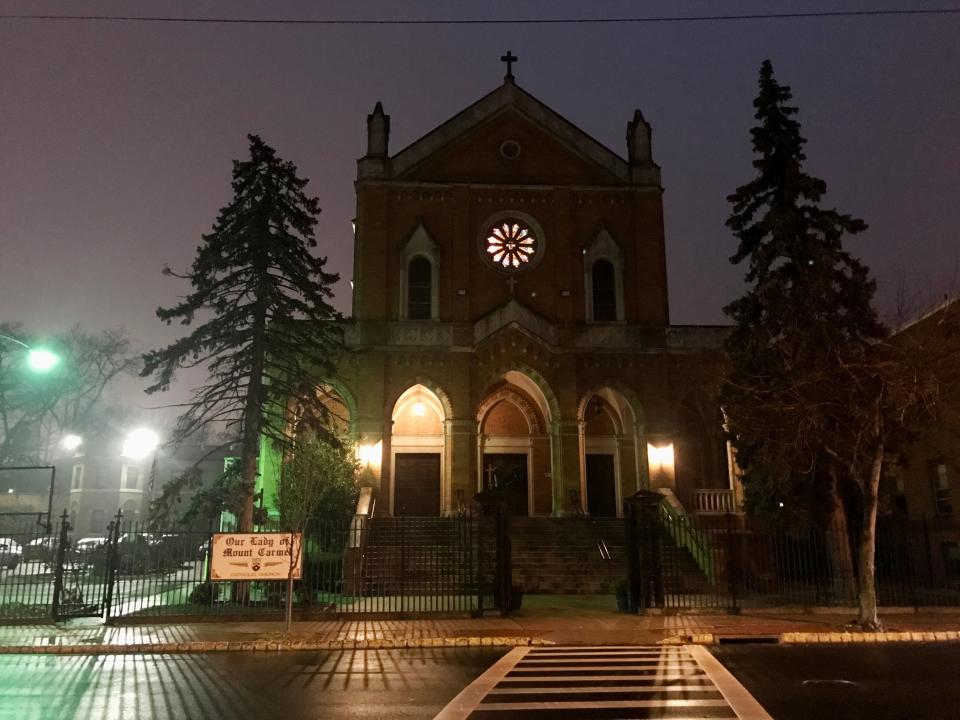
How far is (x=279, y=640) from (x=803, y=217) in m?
16.3

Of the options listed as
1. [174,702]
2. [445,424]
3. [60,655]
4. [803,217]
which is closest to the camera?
[174,702]

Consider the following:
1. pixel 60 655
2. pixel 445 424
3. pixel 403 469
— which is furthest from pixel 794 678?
pixel 403 469

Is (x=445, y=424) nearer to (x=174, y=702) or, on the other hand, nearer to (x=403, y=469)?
(x=403, y=469)

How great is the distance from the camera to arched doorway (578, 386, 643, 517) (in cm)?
3052

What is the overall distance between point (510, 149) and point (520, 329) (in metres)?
8.82

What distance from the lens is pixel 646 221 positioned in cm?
3253

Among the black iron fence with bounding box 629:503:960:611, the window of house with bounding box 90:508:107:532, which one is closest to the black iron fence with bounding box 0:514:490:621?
the black iron fence with bounding box 629:503:960:611

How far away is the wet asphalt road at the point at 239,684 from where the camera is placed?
28.3 ft

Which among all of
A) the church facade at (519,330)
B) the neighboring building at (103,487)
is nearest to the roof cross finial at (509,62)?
the church facade at (519,330)

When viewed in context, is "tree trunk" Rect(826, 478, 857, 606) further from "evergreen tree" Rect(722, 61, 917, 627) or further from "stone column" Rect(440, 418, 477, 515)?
"stone column" Rect(440, 418, 477, 515)

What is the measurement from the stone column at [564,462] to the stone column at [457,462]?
9.66 ft

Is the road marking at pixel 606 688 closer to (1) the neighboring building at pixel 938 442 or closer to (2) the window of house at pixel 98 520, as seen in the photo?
(1) the neighboring building at pixel 938 442

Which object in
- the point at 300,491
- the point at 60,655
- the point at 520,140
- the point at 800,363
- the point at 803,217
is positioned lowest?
the point at 60,655

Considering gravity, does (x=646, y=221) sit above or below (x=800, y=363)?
above
